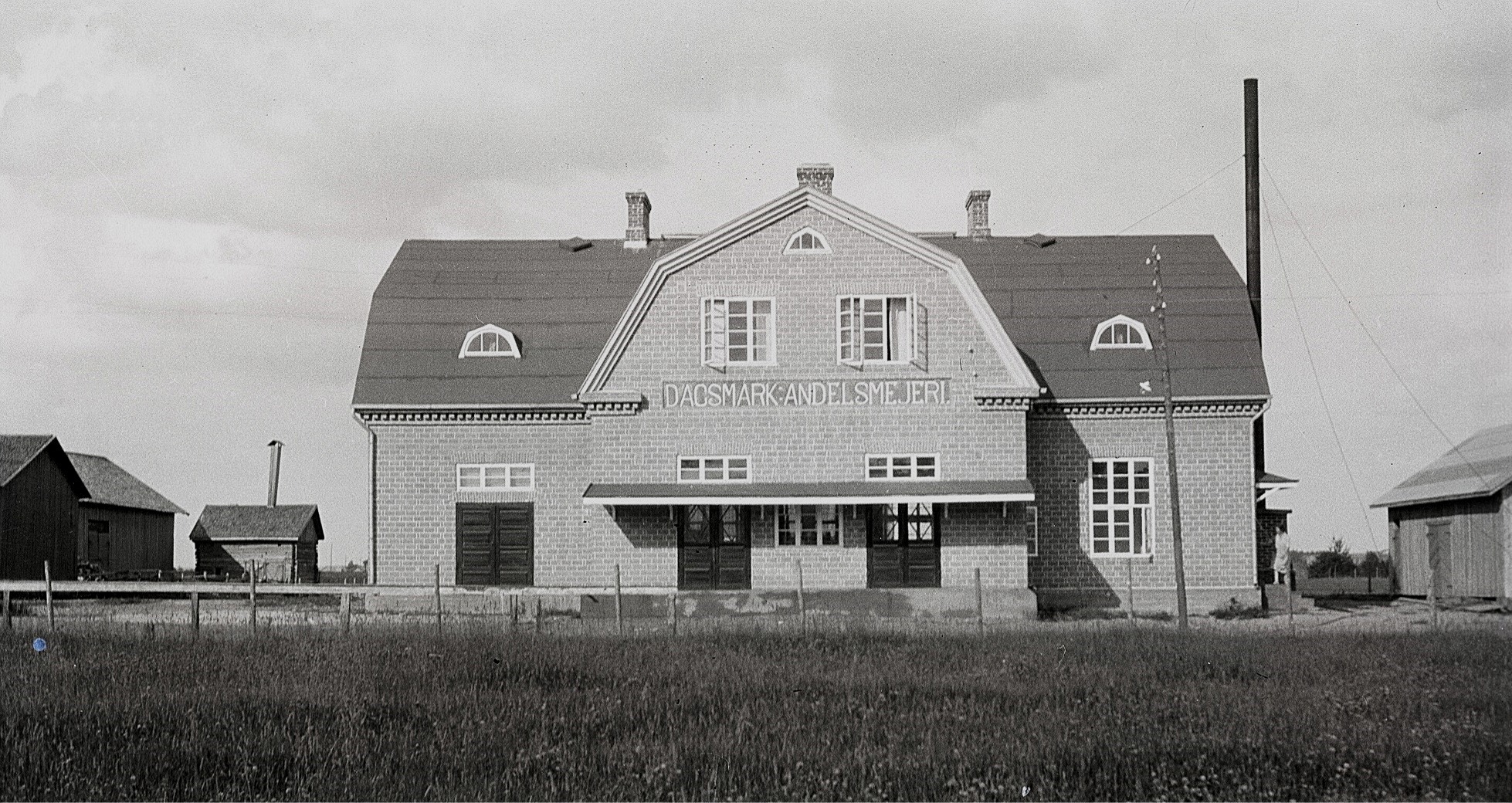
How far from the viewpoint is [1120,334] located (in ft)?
102

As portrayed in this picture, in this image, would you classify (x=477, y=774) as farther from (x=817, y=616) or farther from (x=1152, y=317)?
(x=1152, y=317)

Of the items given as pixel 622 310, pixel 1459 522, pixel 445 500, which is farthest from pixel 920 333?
pixel 1459 522

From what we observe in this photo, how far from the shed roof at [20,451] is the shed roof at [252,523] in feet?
18.1

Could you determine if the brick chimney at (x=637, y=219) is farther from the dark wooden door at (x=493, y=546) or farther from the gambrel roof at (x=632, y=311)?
the dark wooden door at (x=493, y=546)

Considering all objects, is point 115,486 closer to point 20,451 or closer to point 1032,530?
point 20,451

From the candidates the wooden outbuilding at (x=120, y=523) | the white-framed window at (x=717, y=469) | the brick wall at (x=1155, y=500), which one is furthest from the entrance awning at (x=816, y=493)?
the wooden outbuilding at (x=120, y=523)

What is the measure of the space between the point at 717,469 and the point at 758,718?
14257 millimetres

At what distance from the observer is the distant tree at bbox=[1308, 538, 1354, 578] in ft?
192

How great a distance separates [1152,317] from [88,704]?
2315 centimetres

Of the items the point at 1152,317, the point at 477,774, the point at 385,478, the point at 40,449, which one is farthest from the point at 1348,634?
the point at 40,449

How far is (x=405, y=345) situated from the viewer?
31.3 metres

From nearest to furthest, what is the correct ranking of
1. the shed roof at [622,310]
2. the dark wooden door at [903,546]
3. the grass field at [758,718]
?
1. the grass field at [758,718]
2. the dark wooden door at [903,546]
3. the shed roof at [622,310]

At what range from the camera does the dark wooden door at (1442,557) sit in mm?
34438

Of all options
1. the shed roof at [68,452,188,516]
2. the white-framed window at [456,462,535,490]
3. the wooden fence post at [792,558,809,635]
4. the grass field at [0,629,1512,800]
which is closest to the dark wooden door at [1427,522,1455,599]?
the grass field at [0,629,1512,800]
